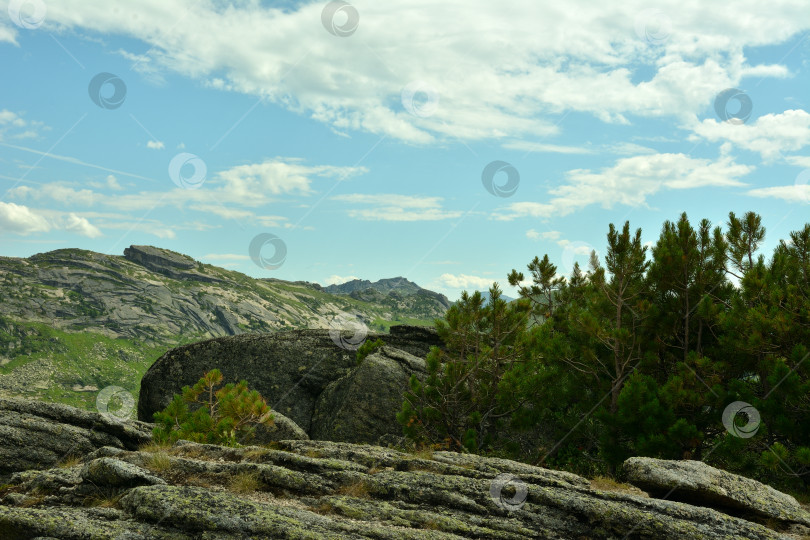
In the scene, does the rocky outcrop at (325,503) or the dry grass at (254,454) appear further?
the dry grass at (254,454)

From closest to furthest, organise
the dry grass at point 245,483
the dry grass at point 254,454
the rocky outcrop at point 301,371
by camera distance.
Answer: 1. the dry grass at point 245,483
2. the dry grass at point 254,454
3. the rocky outcrop at point 301,371

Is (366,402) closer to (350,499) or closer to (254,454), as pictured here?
(254,454)

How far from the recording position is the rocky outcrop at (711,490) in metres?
10.9

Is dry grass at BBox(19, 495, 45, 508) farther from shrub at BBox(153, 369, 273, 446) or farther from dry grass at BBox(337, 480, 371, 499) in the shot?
dry grass at BBox(337, 480, 371, 499)

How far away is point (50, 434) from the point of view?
43.3 ft

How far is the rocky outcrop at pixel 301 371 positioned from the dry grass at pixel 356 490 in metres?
11.1

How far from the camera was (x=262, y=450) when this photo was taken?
12.1 metres

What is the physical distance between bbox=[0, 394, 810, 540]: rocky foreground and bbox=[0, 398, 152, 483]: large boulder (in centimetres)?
5

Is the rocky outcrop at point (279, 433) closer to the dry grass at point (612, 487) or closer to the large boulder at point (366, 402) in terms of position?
the large boulder at point (366, 402)

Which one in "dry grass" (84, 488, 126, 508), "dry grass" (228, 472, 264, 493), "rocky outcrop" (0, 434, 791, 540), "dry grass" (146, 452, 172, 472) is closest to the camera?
"rocky outcrop" (0, 434, 791, 540)

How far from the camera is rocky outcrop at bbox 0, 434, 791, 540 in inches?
322

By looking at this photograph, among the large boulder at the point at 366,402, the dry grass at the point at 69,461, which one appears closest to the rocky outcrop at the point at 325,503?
the dry grass at the point at 69,461

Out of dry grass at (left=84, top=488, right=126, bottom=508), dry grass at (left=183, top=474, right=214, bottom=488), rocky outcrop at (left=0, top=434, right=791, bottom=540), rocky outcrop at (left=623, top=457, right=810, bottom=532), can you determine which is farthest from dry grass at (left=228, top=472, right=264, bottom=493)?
rocky outcrop at (left=623, top=457, right=810, bottom=532)

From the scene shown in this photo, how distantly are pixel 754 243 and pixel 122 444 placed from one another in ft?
71.4
